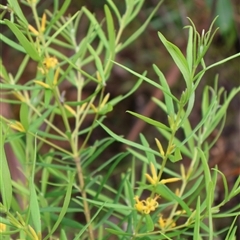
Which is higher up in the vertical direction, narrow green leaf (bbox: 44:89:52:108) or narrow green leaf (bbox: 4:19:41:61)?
narrow green leaf (bbox: 4:19:41:61)

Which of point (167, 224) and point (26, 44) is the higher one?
point (26, 44)

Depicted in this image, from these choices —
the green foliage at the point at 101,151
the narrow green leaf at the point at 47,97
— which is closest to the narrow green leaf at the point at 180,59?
the green foliage at the point at 101,151

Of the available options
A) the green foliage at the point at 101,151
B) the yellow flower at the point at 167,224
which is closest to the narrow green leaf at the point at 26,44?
the green foliage at the point at 101,151

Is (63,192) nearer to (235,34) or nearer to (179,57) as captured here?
(179,57)

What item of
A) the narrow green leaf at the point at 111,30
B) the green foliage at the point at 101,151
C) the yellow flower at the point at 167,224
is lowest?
the yellow flower at the point at 167,224

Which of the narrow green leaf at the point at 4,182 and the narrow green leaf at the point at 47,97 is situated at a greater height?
the narrow green leaf at the point at 47,97

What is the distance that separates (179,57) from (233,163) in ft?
2.56

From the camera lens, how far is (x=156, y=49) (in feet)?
4.08

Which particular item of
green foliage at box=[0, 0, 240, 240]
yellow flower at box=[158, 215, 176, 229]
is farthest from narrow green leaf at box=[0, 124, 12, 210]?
yellow flower at box=[158, 215, 176, 229]

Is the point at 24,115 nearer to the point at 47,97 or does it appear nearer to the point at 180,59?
the point at 47,97

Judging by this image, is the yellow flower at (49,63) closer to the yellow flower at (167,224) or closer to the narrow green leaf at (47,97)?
the narrow green leaf at (47,97)

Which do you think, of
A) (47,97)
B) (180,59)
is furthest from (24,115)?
(180,59)

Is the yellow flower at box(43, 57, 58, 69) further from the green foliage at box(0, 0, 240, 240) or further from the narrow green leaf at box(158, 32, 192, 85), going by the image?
the narrow green leaf at box(158, 32, 192, 85)

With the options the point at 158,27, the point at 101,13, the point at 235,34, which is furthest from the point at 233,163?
the point at 101,13
